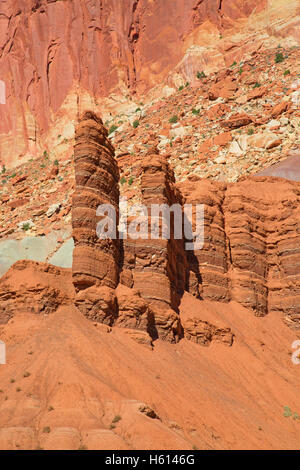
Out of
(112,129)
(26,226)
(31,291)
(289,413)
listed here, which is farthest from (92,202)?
(112,129)

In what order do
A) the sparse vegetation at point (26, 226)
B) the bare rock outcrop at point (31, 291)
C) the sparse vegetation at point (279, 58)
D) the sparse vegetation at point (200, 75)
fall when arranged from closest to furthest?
the bare rock outcrop at point (31, 291)
the sparse vegetation at point (26, 226)
the sparse vegetation at point (279, 58)
the sparse vegetation at point (200, 75)

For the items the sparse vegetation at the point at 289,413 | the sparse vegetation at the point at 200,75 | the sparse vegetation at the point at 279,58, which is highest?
the sparse vegetation at the point at 200,75

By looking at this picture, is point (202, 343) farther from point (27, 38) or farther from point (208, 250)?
point (27, 38)

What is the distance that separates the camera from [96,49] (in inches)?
3041

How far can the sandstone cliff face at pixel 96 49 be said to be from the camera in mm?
69375

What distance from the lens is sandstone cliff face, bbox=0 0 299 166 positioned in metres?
69.4

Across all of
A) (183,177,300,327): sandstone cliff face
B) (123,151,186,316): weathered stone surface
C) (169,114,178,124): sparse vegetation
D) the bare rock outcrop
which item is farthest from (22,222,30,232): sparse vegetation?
the bare rock outcrop

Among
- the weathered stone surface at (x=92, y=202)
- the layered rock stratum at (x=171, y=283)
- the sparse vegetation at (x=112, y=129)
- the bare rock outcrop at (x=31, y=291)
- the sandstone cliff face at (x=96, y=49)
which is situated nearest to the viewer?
the layered rock stratum at (x=171, y=283)

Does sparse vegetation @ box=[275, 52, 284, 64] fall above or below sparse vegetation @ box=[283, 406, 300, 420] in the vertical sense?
above

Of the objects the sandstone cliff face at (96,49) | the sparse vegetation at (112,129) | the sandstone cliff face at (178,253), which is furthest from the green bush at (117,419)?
the sandstone cliff face at (96,49)

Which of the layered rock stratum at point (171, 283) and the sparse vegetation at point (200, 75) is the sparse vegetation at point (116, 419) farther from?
the sparse vegetation at point (200, 75)

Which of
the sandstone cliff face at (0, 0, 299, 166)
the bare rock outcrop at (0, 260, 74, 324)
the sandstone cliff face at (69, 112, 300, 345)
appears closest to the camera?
the bare rock outcrop at (0, 260, 74, 324)

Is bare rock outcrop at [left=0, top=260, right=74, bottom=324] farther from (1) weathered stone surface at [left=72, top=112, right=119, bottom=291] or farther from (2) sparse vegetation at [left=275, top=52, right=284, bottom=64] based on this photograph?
(2) sparse vegetation at [left=275, top=52, right=284, bottom=64]

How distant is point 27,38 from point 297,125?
53826 mm
